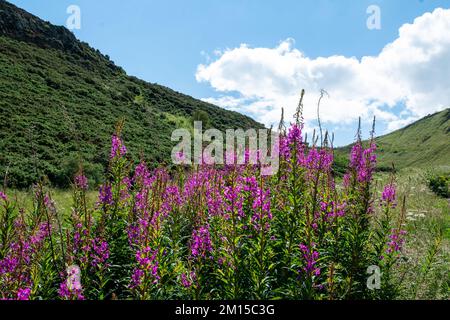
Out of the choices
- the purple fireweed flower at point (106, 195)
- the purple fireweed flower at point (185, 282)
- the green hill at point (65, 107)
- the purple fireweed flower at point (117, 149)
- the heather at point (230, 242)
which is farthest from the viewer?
the green hill at point (65, 107)

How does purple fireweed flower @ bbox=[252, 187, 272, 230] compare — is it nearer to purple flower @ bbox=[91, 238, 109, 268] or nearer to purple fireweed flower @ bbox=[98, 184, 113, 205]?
purple flower @ bbox=[91, 238, 109, 268]

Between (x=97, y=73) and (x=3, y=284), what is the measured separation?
59.1m

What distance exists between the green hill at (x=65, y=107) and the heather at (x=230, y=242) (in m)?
8.52

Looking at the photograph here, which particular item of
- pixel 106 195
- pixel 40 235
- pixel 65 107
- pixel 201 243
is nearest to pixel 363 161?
pixel 201 243

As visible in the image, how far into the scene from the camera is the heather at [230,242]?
158 inches

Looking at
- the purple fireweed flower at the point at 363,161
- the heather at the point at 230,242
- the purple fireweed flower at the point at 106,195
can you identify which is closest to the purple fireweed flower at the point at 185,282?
the heather at the point at 230,242

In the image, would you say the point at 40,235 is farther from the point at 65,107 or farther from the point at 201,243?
the point at 65,107

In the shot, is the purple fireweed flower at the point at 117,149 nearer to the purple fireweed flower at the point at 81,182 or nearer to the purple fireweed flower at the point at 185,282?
the purple fireweed flower at the point at 81,182

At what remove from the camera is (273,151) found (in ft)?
19.3

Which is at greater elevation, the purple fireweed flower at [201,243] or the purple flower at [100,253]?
the purple fireweed flower at [201,243]

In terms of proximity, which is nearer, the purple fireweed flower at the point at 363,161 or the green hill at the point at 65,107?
the purple fireweed flower at the point at 363,161
